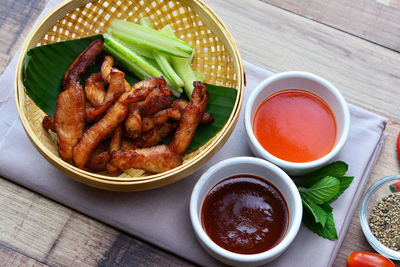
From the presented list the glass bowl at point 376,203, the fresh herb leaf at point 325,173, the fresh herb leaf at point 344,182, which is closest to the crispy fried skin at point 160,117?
the fresh herb leaf at point 325,173

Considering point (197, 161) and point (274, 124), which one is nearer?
point (197, 161)

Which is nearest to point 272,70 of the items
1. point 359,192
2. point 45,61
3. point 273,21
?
point 273,21

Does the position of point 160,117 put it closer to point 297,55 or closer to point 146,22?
point 146,22

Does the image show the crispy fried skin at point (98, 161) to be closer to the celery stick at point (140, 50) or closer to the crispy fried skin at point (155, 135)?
the crispy fried skin at point (155, 135)

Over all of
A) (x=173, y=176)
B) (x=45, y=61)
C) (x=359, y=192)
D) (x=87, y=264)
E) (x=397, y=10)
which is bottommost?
(x=87, y=264)

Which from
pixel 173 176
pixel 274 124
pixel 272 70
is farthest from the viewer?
pixel 272 70

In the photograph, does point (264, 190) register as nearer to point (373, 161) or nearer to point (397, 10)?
point (373, 161)

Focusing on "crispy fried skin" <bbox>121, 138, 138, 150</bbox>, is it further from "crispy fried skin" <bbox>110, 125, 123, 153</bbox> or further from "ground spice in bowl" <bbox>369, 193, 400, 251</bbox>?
"ground spice in bowl" <bbox>369, 193, 400, 251</bbox>
